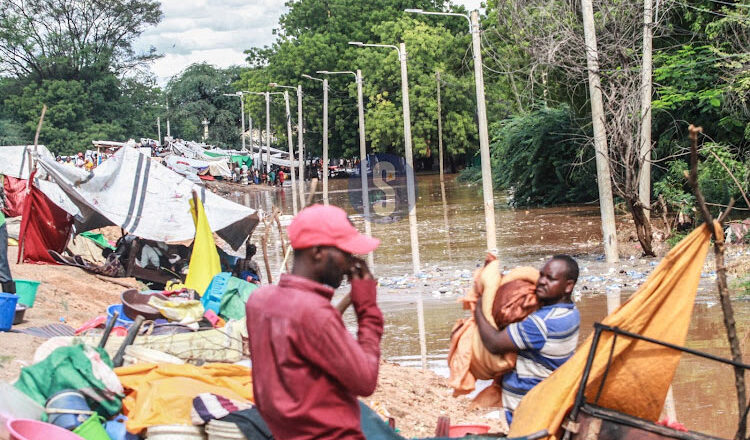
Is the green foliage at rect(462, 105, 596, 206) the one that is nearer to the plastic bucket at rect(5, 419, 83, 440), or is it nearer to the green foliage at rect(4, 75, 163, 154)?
the plastic bucket at rect(5, 419, 83, 440)

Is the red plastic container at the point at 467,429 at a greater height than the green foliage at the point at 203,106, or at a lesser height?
lesser

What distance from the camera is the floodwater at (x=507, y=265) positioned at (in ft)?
28.3

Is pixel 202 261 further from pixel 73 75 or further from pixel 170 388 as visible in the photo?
pixel 73 75

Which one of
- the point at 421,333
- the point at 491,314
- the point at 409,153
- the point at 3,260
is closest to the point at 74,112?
the point at 409,153

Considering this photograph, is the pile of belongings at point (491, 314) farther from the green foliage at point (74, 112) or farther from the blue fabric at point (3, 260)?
the green foliage at point (74, 112)

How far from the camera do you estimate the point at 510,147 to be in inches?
1299

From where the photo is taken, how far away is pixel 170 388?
6.06m

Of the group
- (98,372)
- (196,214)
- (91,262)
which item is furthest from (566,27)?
(98,372)

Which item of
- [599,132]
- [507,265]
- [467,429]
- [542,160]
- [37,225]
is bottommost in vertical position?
[507,265]

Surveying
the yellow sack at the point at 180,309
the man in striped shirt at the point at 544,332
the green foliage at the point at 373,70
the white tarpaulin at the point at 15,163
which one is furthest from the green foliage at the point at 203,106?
the man in striped shirt at the point at 544,332

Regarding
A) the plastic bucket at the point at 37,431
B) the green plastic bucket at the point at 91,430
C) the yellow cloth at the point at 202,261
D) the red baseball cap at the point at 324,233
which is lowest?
the green plastic bucket at the point at 91,430

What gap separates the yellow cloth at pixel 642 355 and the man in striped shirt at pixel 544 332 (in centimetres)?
19

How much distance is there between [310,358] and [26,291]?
949cm

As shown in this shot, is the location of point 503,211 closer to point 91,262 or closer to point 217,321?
point 91,262
